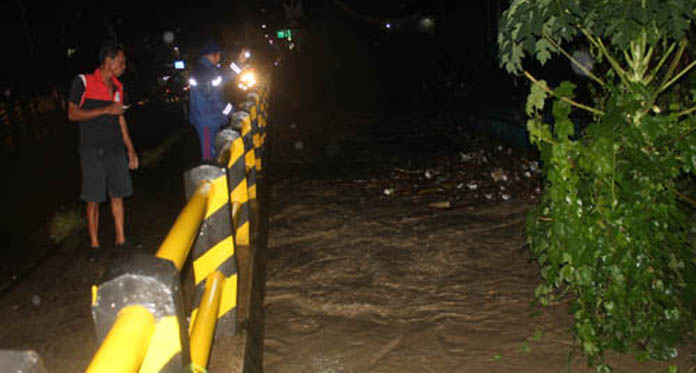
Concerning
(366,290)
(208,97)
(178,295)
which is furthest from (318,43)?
(178,295)

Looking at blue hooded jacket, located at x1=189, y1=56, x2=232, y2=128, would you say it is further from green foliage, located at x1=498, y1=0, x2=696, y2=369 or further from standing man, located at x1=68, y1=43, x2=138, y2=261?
green foliage, located at x1=498, y1=0, x2=696, y2=369

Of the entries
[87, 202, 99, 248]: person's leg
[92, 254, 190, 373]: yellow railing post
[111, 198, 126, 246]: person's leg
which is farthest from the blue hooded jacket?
[92, 254, 190, 373]: yellow railing post

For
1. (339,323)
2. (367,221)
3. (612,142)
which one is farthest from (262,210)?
(612,142)

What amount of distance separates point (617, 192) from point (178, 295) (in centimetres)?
272

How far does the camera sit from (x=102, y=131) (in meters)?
5.38

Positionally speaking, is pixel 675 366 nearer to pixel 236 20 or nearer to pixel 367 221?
pixel 367 221

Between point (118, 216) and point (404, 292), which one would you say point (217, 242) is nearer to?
point (404, 292)

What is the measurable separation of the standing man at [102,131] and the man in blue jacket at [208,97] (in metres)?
1.36

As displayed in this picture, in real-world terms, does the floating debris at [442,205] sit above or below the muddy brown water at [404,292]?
above

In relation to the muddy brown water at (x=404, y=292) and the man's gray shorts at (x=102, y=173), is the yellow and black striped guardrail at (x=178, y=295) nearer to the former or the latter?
the muddy brown water at (x=404, y=292)

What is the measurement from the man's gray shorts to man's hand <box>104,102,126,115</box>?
39 cm

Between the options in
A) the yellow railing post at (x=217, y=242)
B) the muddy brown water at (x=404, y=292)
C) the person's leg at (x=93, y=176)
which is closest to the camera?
the yellow railing post at (x=217, y=242)

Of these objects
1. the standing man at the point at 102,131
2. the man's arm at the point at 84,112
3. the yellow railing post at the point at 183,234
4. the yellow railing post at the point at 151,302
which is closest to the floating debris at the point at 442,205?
the standing man at the point at 102,131

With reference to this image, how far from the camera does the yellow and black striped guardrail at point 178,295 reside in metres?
1.36
